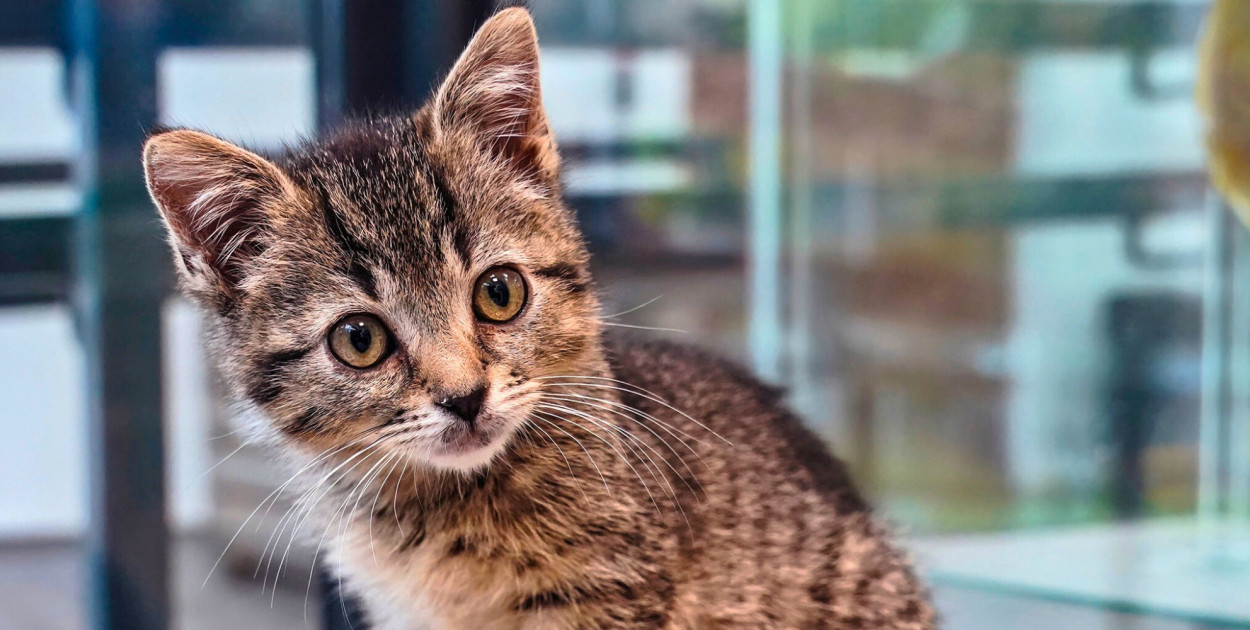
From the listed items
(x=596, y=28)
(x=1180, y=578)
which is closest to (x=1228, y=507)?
(x=1180, y=578)

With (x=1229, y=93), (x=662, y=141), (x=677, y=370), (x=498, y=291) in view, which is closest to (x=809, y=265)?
(x=662, y=141)

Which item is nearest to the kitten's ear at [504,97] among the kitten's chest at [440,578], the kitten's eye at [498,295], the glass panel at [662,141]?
the kitten's eye at [498,295]

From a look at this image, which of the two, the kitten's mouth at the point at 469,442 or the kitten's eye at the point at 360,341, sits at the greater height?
the kitten's eye at the point at 360,341

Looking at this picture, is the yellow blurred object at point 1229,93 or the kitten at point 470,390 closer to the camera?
the kitten at point 470,390

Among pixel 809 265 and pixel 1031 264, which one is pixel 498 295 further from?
pixel 809 265

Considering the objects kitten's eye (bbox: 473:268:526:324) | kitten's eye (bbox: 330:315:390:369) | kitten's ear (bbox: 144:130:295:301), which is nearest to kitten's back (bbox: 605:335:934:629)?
kitten's eye (bbox: 473:268:526:324)

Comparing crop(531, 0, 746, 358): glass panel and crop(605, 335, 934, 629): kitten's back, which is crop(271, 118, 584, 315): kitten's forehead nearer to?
crop(605, 335, 934, 629): kitten's back

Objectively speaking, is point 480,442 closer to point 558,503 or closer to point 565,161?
point 558,503

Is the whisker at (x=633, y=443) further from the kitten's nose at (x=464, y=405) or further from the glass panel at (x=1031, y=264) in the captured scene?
the glass panel at (x=1031, y=264)
